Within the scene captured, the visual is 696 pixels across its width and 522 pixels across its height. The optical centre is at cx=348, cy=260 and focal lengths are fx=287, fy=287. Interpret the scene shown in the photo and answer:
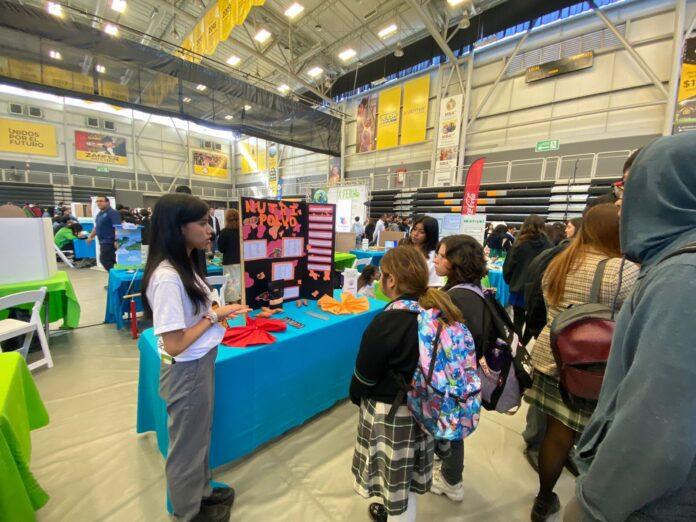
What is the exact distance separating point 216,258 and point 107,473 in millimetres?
2997

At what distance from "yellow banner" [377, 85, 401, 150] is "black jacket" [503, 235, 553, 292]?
987 centimetres

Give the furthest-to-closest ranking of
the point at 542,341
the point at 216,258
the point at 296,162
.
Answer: the point at 296,162
the point at 216,258
the point at 542,341

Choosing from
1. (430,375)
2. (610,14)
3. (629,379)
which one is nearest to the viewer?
(629,379)

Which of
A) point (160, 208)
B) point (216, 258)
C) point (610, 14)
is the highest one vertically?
point (610, 14)

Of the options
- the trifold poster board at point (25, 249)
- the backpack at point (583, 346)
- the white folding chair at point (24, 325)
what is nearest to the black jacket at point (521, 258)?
the backpack at point (583, 346)

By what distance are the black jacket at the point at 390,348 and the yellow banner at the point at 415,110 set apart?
11203mm

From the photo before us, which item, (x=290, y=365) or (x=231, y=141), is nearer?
(x=290, y=365)

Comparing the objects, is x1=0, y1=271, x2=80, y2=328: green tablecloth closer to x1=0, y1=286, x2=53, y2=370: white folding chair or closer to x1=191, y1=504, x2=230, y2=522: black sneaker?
x1=0, y1=286, x2=53, y2=370: white folding chair

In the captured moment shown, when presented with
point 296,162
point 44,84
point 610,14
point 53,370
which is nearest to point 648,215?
point 53,370

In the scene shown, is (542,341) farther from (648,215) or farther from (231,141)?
(231,141)

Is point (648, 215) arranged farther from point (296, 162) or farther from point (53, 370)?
point (296, 162)

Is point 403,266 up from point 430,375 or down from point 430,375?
up

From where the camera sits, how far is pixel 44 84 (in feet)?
16.9

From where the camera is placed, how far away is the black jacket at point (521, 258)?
277cm
